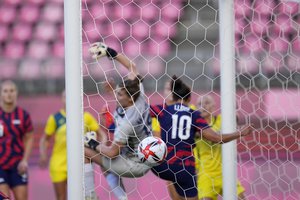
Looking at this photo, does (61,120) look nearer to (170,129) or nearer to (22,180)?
(22,180)

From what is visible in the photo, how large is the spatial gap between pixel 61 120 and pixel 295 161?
1.85 m

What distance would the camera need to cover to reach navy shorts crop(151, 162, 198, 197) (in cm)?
434

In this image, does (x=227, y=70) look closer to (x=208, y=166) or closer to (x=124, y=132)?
(x=124, y=132)

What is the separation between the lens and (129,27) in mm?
9023

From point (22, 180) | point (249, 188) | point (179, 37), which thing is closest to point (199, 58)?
point (179, 37)

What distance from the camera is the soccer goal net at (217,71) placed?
17.9 feet

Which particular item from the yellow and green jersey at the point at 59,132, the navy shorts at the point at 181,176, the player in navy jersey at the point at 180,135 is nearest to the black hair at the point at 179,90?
the player in navy jersey at the point at 180,135

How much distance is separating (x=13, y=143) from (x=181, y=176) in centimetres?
152

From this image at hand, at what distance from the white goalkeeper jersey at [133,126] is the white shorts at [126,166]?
37 mm

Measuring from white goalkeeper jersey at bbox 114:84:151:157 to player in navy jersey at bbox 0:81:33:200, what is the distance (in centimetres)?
133

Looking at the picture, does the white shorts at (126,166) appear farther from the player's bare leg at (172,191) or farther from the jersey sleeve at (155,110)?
the player's bare leg at (172,191)

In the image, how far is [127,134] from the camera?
13.2 ft

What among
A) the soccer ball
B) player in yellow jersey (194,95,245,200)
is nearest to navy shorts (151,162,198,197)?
player in yellow jersey (194,95,245,200)

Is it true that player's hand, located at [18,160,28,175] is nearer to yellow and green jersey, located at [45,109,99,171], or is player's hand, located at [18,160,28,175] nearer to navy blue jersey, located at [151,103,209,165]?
yellow and green jersey, located at [45,109,99,171]
